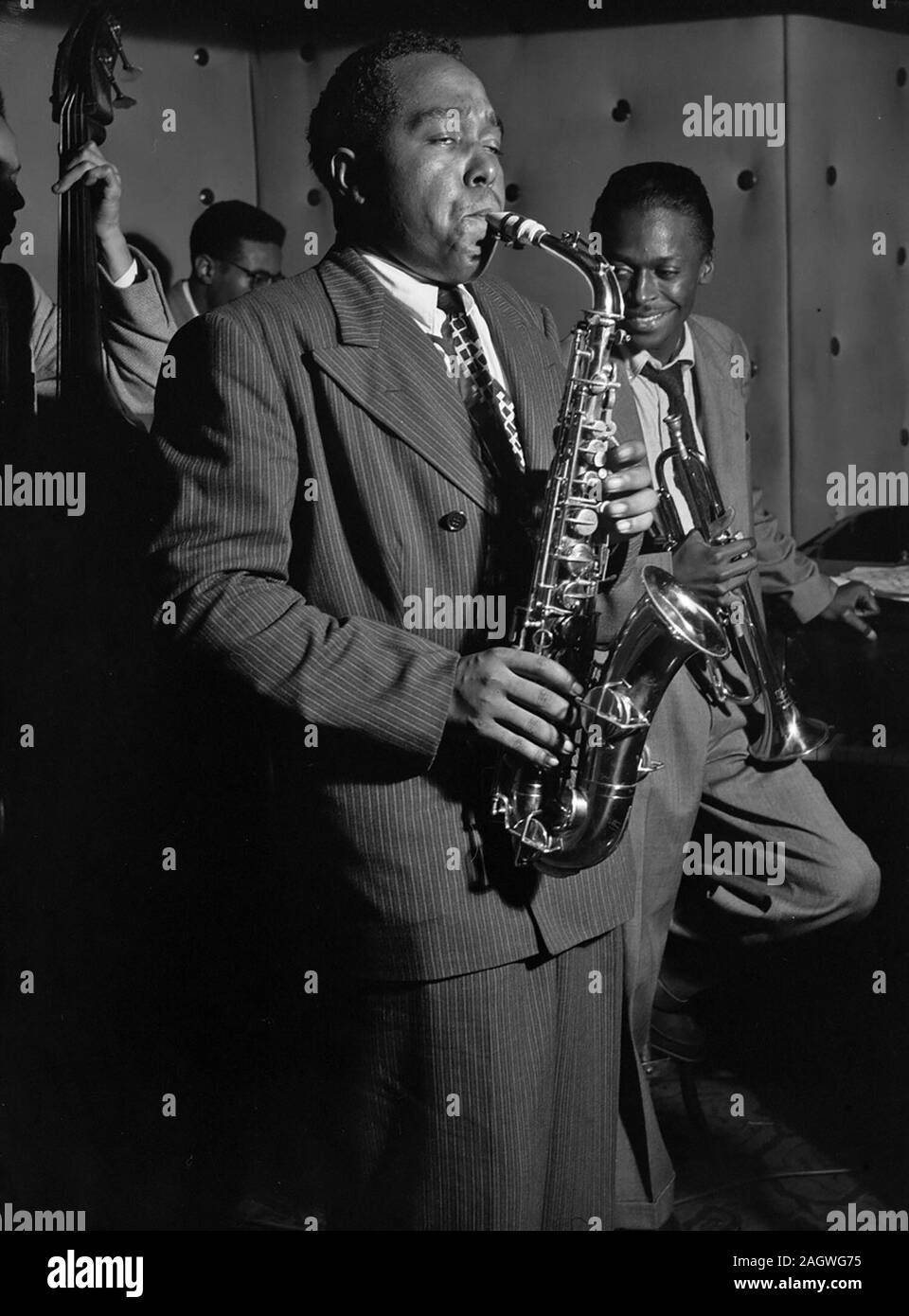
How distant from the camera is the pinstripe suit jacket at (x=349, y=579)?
1836 mm

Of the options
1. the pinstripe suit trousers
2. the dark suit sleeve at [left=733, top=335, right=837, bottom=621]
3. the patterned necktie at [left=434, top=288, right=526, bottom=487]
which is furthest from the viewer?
the dark suit sleeve at [left=733, top=335, right=837, bottom=621]

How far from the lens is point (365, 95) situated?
198 centimetres

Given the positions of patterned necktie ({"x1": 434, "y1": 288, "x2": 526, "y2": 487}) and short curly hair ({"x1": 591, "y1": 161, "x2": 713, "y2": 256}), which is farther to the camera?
short curly hair ({"x1": 591, "y1": 161, "x2": 713, "y2": 256})

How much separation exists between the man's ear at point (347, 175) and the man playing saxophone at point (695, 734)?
2.90 feet

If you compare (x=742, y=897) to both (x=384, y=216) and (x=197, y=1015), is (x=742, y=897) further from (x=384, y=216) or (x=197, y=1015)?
(x=384, y=216)

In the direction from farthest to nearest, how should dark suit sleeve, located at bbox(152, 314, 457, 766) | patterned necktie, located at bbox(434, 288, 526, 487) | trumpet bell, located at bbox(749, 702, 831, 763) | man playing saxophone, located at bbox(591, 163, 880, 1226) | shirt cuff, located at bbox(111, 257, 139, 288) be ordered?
1. trumpet bell, located at bbox(749, 702, 831, 763)
2. man playing saxophone, located at bbox(591, 163, 880, 1226)
3. shirt cuff, located at bbox(111, 257, 139, 288)
4. patterned necktie, located at bbox(434, 288, 526, 487)
5. dark suit sleeve, located at bbox(152, 314, 457, 766)

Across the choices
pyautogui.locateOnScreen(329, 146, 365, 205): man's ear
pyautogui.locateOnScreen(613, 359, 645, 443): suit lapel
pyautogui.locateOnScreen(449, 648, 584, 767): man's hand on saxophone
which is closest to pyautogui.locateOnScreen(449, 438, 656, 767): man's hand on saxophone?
pyautogui.locateOnScreen(449, 648, 584, 767): man's hand on saxophone

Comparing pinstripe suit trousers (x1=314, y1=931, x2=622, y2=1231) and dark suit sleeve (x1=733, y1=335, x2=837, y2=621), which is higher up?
dark suit sleeve (x1=733, y1=335, x2=837, y2=621)

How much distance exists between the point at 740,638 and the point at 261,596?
135 centimetres

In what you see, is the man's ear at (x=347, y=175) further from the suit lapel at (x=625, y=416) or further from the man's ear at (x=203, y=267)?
the man's ear at (x=203, y=267)

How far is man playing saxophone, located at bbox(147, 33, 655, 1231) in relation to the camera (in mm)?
1844

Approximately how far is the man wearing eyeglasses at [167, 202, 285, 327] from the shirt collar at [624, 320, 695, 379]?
0.94 metres

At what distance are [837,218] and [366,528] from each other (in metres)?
1.61

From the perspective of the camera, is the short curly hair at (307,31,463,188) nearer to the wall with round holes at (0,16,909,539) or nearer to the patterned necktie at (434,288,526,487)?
the patterned necktie at (434,288,526,487)
